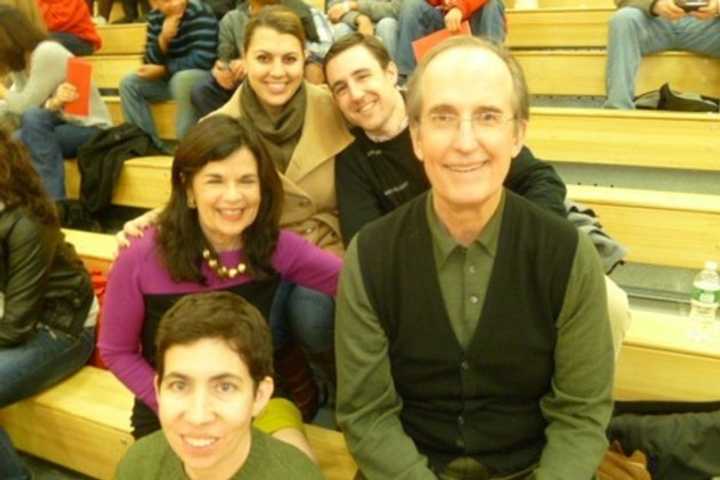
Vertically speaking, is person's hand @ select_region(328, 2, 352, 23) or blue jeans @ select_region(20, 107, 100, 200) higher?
person's hand @ select_region(328, 2, 352, 23)

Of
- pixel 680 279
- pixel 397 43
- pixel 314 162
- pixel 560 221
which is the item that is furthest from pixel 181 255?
pixel 397 43

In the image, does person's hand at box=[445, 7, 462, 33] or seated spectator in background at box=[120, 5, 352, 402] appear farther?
person's hand at box=[445, 7, 462, 33]

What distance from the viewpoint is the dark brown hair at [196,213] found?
144 centimetres

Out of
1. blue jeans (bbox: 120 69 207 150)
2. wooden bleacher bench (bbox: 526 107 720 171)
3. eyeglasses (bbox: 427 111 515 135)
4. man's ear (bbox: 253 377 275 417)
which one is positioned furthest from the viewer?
blue jeans (bbox: 120 69 207 150)

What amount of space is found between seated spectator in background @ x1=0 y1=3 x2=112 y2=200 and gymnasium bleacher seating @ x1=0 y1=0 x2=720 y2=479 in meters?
0.16

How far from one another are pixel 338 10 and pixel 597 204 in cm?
190

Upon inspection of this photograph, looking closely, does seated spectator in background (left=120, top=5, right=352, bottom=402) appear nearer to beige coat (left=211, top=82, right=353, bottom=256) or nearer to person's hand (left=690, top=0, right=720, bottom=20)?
beige coat (left=211, top=82, right=353, bottom=256)

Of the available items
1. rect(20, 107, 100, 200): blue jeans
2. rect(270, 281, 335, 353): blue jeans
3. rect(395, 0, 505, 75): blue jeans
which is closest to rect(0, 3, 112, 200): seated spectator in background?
rect(20, 107, 100, 200): blue jeans

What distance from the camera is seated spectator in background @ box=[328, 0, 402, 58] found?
338 cm

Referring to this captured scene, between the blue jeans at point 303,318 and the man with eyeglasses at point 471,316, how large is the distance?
0.52 metres

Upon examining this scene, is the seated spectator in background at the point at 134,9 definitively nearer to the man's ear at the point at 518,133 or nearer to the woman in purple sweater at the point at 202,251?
the woman in purple sweater at the point at 202,251

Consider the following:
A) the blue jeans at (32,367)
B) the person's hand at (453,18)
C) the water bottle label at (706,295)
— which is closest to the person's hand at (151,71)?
the person's hand at (453,18)

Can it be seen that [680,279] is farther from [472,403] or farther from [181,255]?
[181,255]

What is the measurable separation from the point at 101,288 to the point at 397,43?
1792mm
